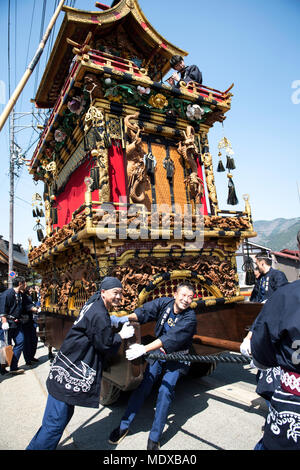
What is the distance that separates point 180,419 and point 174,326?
1523 mm

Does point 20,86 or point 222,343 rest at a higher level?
point 20,86

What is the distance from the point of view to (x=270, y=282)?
4.47m

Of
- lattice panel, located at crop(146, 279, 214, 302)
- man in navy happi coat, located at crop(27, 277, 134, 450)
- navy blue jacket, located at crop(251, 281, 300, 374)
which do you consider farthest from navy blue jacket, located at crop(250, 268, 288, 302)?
man in navy happi coat, located at crop(27, 277, 134, 450)

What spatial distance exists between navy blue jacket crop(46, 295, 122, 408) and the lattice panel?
263cm

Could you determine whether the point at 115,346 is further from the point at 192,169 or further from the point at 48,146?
the point at 48,146

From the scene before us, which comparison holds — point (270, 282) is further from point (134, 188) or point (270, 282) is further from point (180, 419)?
point (134, 188)

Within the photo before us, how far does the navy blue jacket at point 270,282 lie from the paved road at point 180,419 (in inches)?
63.1

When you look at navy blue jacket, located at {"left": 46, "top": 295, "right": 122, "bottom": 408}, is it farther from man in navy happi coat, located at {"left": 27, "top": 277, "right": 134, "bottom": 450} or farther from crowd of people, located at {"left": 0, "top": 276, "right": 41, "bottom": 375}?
crowd of people, located at {"left": 0, "top": 276, "right": 41, "bottom": 375}

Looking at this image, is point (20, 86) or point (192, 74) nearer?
point (20, 86)

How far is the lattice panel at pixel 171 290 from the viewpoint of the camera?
560cm

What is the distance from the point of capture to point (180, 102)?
7379mm

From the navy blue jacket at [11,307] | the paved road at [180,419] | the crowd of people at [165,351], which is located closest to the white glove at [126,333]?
the crowd of people at [165,351]

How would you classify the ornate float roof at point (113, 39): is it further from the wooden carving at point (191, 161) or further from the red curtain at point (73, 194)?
the wooden carving at point (191, 161)

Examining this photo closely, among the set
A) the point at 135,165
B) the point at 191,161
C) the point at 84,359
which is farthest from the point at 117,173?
the point at 84,359
